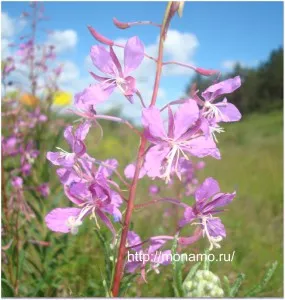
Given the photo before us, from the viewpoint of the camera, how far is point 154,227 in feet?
8.95

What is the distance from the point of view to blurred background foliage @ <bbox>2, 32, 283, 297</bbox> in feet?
5.69

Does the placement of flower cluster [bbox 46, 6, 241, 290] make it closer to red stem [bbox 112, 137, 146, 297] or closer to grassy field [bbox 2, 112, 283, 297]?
red stem [bbox 112, 137, 146, 297]

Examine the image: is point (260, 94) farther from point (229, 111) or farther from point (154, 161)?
point (154, 161)

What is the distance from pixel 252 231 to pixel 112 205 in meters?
2.07

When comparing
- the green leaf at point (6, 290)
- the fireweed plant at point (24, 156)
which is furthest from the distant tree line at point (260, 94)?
the green leaf at point (6, 290)

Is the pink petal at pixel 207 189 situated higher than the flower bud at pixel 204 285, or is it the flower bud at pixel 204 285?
the pink petal at pixel 207 189

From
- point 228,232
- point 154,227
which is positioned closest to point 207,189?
point 228,232

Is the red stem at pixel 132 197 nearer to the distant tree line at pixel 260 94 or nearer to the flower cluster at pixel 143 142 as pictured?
the flower cluster at pixel 143 142

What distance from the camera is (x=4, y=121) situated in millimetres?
2100

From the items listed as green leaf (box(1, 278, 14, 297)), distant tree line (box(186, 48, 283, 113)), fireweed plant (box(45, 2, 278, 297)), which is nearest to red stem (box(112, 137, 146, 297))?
fireweed plant (box(45, 2, 278, 297))

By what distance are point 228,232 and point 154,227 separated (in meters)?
0.41

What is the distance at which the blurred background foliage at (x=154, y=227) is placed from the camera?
1.73 metres

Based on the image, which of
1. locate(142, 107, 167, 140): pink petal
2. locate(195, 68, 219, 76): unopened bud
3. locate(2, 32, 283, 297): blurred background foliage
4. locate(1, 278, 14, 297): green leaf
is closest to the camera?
locate(142, 107, 167, 140): pink petal

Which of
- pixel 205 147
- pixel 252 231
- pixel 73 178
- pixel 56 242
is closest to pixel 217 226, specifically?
pixel 205 147
